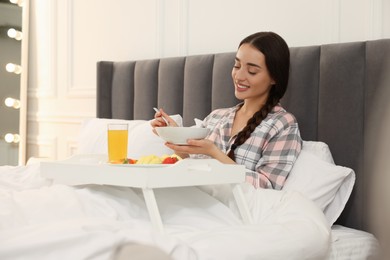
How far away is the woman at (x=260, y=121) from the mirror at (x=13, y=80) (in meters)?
1.94

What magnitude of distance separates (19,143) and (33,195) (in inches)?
97.3

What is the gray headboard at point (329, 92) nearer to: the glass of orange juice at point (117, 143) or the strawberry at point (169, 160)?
the strawberry at point (169, 160)

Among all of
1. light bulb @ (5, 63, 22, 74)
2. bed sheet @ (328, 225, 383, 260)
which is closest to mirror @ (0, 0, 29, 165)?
light bulb @ (5, 63, 22, 74)

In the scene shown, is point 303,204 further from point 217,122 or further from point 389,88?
point 389,88

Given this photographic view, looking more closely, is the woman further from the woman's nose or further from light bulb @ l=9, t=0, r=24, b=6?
light bulb @ l=9, t=0, r=24, b=6

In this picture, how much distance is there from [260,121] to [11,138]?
2.24 meters

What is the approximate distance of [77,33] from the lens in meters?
3.37

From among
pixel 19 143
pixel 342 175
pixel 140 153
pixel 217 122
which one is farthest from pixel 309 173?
pixel 19 143

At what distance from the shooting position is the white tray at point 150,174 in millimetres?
1174

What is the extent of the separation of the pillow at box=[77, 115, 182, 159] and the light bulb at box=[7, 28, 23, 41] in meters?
1.20

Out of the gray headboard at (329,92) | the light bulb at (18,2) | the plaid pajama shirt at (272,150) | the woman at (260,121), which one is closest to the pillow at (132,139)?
the gray headboard at (329,92)

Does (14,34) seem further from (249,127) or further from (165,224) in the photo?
(165,224)

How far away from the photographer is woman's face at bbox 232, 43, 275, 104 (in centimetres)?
192

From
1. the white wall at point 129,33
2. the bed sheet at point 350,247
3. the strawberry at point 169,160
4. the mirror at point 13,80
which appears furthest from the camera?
the mirror at point 13,80
